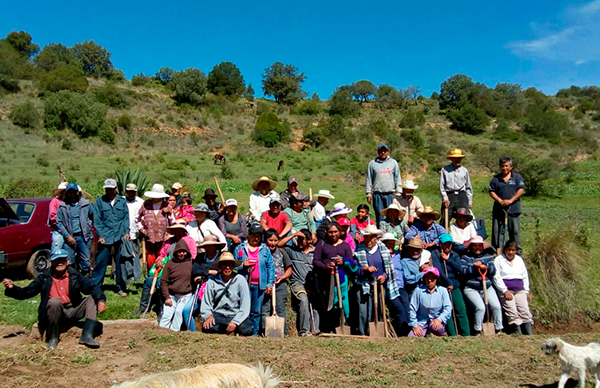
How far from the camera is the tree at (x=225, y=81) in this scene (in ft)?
212

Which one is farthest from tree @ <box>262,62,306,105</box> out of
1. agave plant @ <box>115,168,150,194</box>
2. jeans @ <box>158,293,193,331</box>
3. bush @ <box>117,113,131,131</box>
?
jeans @ <box>158,293,193,331</box>

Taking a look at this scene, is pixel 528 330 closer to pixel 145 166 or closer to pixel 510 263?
pixel 510 263

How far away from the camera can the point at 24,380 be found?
509cm

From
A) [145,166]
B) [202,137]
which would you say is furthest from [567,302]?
[202,137]

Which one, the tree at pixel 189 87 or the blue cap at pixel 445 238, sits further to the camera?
the tree at pixel 189 87

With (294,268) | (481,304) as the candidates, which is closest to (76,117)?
(294,268)

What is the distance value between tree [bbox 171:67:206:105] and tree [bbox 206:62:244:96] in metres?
5.75

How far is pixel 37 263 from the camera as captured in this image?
9773mm

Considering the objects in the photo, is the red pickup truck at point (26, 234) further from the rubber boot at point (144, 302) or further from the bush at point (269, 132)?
the bush at point (269, 132)

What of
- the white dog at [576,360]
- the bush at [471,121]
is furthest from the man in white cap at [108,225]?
the bush at [471,121]

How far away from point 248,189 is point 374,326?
55.0ft

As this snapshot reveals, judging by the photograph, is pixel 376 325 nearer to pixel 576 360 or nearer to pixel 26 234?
pixel 576 360

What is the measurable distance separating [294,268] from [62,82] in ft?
148

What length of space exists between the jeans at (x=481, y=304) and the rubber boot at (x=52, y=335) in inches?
223
